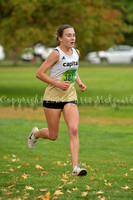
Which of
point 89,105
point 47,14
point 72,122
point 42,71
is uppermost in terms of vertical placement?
point 47,14

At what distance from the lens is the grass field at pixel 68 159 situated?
19.7ft

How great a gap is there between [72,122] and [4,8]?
57.9 feet

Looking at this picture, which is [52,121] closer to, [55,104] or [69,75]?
[55,104]

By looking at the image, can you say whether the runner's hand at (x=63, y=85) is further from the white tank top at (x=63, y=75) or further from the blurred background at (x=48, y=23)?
the blurred background at (x=48, y=23)

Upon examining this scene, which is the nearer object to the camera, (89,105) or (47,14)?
(89,105)

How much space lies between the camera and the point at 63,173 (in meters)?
7.29

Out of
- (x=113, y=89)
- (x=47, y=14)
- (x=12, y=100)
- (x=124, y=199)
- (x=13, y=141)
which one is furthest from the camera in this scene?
(x=113, y=89)

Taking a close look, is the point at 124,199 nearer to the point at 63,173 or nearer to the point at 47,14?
the point at 63,173

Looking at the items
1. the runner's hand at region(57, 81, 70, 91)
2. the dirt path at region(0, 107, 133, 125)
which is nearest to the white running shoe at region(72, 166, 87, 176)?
the runner's hand at region(57, 81, 70, 91)

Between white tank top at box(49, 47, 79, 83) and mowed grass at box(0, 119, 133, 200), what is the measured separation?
134cm

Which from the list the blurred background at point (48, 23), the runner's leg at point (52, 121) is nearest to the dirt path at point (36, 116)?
the blurred background at point (48, 23)

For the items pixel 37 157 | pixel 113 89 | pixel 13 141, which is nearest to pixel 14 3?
pixel 113 89

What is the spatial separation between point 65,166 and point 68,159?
3.26 feet

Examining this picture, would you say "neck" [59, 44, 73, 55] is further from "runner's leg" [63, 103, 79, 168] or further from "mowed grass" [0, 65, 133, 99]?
"mowed grass" [0, 65, 133, 99]
